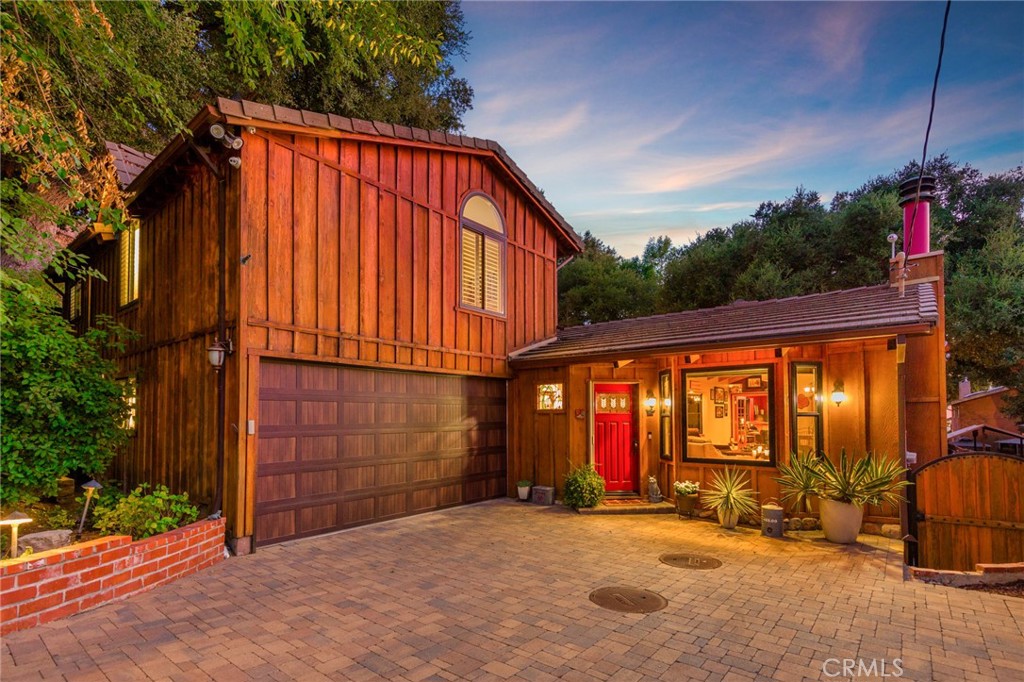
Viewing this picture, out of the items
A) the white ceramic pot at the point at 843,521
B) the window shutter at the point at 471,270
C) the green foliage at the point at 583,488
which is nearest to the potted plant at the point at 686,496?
the green foliage at the point at 583,488

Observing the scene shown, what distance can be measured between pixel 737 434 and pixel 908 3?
6.16 metres

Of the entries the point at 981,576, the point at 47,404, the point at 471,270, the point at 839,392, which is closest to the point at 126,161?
the point at 47,404

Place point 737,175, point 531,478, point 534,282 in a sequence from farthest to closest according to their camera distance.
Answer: point 737,175, point 534,282, point 531,478

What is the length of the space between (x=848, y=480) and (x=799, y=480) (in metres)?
0.62

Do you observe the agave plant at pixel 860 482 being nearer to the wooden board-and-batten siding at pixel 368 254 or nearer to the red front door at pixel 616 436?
the red front door at pixel 616 436

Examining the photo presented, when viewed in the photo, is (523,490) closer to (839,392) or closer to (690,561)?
(690,561)

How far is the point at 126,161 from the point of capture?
10.2 metres

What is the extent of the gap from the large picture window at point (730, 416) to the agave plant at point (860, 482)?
106cm

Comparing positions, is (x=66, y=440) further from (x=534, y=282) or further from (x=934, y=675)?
(x=934, y=675)

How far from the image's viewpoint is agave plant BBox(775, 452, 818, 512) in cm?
729

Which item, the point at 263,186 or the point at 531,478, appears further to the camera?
the point at 531,478

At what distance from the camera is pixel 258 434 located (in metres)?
6.70

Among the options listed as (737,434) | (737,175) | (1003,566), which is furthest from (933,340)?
(737,175)

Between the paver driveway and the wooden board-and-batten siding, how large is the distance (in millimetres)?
3164
